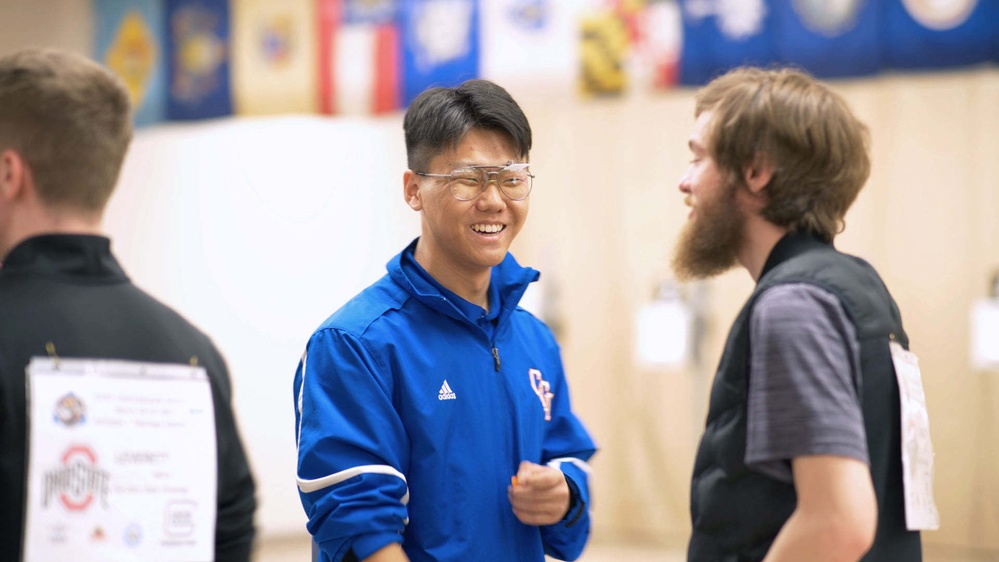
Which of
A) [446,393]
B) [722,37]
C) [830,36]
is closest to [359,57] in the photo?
[722,37]

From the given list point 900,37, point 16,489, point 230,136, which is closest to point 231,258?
point 230,136

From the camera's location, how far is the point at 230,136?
6.78 m

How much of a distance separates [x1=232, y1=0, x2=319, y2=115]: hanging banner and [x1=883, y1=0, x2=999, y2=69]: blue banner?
11.5 ft

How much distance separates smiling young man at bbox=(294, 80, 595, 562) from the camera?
1868 mm

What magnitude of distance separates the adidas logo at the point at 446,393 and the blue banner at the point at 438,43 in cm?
443

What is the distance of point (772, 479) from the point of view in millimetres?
1640

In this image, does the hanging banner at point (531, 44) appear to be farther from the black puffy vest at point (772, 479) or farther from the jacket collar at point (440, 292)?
the black puffy vest at point (772, 479)

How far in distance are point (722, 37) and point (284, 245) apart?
2973 millimetres

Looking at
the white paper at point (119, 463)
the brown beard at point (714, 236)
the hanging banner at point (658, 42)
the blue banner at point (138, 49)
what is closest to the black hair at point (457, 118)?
the brown beard at point (714, 236)

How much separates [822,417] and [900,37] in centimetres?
427

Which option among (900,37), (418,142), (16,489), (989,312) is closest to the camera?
(16,489)

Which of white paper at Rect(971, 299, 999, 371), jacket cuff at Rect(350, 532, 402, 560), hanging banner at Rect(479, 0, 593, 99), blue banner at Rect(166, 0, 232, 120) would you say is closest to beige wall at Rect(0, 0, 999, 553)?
hanging banner at Rect(479, 0, 593, 99)

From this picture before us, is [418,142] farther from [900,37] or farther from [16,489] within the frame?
[900,37]

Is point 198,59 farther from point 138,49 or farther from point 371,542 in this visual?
point 371,542
